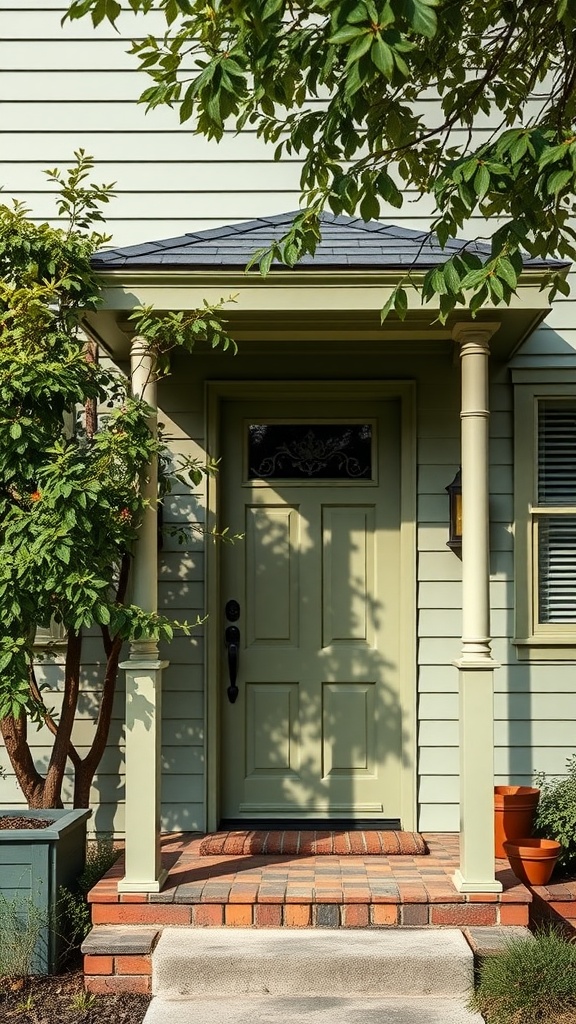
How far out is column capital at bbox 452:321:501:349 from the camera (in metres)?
4.61

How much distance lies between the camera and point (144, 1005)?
Answer: 3.97 meters

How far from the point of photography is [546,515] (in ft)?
18.3

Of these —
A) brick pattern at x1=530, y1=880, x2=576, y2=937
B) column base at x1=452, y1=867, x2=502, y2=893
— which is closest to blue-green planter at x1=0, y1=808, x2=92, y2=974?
column base at x1=452, y1=867, x2=502, y2=893

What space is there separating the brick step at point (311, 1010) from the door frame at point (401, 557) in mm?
1504

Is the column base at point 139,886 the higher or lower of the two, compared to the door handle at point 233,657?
lower

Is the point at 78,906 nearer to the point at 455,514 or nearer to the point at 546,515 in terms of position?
the point at 455,514

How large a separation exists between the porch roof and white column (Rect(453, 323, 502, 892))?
400mm

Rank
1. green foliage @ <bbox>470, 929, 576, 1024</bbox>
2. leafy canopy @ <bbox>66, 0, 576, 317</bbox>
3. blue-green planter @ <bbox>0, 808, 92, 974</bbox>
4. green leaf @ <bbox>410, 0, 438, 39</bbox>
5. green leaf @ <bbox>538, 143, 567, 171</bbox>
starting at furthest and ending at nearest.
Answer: blue-green planter @ <bbox>0, 808, 92, 974</bbox> < green foliage @ <bbox>470, 929, 576, 1024</bbox> < green leaf @ <bbox>538, 143, 567, 171</bbox> < leafy canopy @ <bbox>66, 0, 576, 317</bbox> < green leaf @ <bbox>410, 0, 438, 39</bbox>

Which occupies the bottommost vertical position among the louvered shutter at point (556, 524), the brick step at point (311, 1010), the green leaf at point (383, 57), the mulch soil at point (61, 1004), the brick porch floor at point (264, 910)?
the mulch soil at point (61, 1004)

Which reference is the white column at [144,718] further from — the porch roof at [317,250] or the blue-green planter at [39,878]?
the porch roof at [317,250]

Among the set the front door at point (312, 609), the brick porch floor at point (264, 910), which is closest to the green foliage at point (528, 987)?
the brick porch floor at point (264, 910)

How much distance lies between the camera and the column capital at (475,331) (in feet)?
15.1

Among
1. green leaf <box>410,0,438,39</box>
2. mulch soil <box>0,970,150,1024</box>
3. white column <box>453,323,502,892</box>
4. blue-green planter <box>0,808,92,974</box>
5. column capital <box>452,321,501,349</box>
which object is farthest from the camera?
column capital <box>452,321,501,349</box>

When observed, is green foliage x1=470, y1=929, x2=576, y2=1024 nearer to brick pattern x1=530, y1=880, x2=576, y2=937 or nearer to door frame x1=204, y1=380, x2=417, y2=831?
brick pattern x1=530, y1=880, x2=576, y2=937
